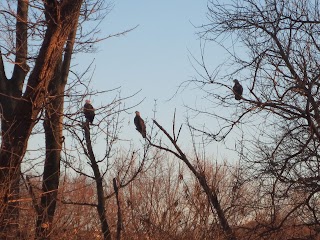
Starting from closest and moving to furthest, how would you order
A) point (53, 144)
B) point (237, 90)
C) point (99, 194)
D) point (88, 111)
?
1. point (88, 111)
2. point (53, 144)
3. point (237, 90)
4. point (99, 194)

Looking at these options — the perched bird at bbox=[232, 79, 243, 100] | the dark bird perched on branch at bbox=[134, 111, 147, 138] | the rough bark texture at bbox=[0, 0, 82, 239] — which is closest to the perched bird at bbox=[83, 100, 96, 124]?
the rough bark texture at bbox=[0, 0, 82, 239]

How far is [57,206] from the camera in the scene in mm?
6129

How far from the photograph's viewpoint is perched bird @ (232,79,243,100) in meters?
6.90

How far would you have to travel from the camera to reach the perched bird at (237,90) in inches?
272

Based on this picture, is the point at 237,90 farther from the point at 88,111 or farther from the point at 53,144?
the point at 53,144

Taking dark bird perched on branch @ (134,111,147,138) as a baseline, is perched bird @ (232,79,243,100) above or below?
below

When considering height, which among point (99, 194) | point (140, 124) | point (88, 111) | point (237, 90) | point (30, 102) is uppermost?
point (140, 124)

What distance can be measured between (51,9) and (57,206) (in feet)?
7.93

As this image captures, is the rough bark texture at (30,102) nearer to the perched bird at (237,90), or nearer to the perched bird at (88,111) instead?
the perched bird at (88,111)

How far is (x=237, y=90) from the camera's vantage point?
7.06 metres

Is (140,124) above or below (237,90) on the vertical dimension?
above

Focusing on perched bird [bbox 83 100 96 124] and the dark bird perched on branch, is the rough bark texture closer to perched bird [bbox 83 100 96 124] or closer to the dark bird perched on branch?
perched bird [bbox 83 100 96 124]

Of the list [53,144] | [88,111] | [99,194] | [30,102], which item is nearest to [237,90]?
[88,111]

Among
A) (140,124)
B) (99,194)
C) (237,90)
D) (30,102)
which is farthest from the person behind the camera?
(140,124)
